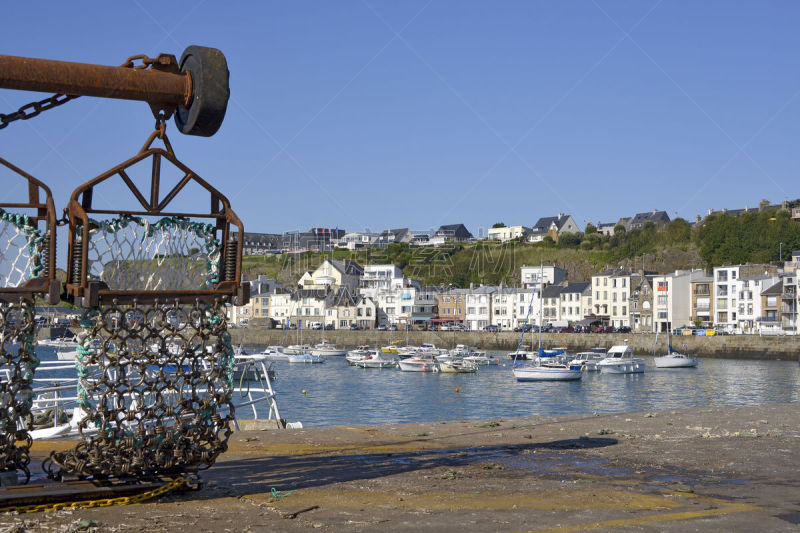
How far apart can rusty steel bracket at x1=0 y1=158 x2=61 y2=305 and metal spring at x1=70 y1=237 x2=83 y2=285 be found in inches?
7.6

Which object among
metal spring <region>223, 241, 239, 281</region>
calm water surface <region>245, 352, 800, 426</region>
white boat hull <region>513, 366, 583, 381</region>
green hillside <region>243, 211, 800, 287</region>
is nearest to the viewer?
metal spring <region>223, 241, 239, 281</region>

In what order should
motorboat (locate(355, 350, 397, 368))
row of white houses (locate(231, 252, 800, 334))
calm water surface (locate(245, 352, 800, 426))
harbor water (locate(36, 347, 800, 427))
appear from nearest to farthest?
harbor water (locate(36, 347, 800, 427))
calm water surface (locate(245, 352, 800, 426))
motorboat (locate(355, 350, 397, 368))
row of white houses (locate(231, 252, 800, 334))

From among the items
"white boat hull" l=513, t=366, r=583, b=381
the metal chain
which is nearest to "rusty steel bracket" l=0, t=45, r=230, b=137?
the metal chain

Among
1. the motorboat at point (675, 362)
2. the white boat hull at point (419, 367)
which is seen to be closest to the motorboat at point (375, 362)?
the white boat hull at point (419, 367)

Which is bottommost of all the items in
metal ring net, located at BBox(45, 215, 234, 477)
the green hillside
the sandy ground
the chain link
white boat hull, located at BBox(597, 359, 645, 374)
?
white boat hull, located at BBox(597, 359, 645, 374)

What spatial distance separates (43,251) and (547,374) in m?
67.0

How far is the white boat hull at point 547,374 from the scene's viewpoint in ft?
244

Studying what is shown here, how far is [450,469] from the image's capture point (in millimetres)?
13109

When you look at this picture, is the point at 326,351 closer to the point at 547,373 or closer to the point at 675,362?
the point at 675,362

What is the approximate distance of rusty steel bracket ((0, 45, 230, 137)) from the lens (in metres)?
9.35

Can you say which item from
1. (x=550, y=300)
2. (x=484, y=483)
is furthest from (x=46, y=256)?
(x=550, y=300)

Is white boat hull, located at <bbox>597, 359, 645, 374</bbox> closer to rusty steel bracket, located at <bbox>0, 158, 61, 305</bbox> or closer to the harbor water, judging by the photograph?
the harbor water

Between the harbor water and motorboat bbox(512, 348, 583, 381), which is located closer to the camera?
the harbor water

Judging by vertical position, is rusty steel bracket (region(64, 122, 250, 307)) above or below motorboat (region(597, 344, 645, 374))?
above
